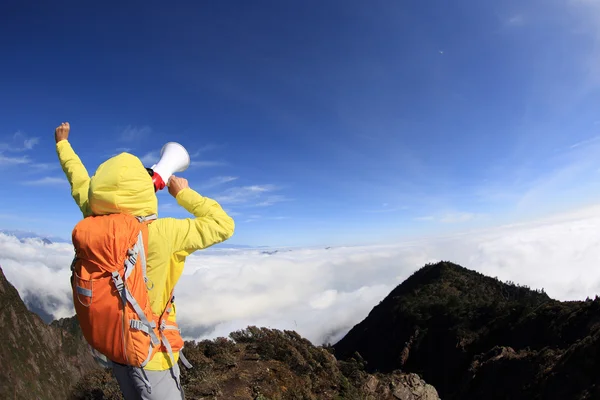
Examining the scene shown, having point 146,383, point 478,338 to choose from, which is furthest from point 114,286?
point 478,338

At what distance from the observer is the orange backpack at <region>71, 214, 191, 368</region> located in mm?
2176

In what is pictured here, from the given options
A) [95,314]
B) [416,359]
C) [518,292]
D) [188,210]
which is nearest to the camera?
[95,314]

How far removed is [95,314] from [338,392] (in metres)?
7.80

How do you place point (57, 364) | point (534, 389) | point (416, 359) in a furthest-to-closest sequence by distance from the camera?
point (57, 364), point (416, 359), point (534, 389)

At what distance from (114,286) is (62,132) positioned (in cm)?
185

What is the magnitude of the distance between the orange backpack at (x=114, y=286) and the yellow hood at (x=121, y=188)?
0.22 feet

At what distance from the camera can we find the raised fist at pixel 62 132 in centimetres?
316

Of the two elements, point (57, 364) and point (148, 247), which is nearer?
point (148, 247)

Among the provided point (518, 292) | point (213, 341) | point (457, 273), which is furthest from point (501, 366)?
point (457, 273)

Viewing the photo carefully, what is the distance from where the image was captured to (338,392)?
8.47 metres

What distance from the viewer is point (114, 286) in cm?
222

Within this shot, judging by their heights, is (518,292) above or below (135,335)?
below

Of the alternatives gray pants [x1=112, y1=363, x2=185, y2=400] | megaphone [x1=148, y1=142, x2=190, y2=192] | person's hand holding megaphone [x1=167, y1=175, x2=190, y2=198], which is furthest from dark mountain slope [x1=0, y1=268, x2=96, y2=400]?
megaphone [x1=148, y1=142, x2=190, y2=192]

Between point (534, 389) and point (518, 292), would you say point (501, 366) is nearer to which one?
point (534, 389)
